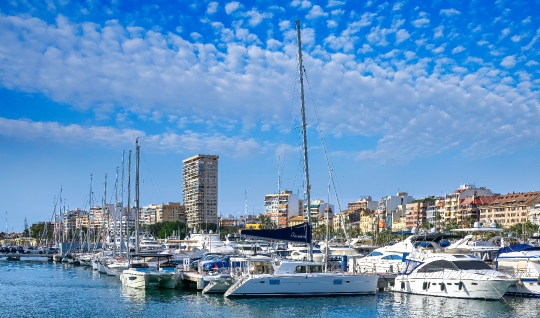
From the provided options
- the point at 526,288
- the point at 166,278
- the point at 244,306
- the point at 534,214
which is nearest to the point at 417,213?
the point at 534,214

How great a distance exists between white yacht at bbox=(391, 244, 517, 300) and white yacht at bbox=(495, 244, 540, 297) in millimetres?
1681

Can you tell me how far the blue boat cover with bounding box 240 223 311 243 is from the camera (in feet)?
123

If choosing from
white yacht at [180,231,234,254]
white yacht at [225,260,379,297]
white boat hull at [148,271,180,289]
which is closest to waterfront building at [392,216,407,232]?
→ white yacht at [180,231,234,254]

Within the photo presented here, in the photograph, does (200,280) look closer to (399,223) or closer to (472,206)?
(472,206)

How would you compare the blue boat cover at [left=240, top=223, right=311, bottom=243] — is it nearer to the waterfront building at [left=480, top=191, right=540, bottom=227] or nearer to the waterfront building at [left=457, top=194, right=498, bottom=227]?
the waterfront building at [left=480, top=191, right=540, bottom=227]

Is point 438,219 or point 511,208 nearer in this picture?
point 511,208

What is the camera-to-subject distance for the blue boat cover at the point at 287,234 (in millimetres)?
37594

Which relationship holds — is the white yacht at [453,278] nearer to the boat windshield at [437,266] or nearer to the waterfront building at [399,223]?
the boat windshield at [437,266]

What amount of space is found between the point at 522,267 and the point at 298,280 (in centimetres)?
1474

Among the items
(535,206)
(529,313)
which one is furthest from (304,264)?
(535,206)

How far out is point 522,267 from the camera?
39688mm

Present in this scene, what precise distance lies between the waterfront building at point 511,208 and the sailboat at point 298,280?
373ft

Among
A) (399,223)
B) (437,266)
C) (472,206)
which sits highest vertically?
(472,206)

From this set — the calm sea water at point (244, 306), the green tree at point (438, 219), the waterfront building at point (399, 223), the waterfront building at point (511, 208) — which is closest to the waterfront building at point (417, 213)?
the waterfront building at point (399, 223)
